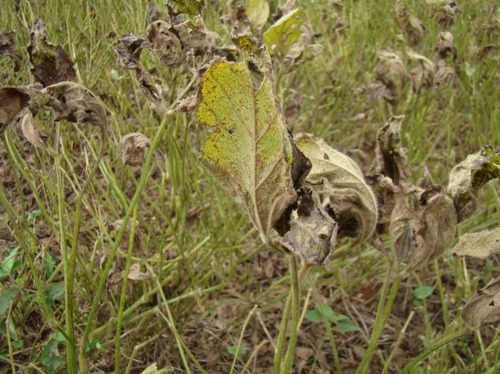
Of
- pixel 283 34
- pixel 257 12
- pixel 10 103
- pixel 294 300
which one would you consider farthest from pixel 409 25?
pixel 10 103

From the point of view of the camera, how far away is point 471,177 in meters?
0.69

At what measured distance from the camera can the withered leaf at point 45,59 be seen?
822mm

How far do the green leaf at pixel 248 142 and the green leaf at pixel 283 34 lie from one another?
0.37 meters

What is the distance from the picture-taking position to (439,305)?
1.60m

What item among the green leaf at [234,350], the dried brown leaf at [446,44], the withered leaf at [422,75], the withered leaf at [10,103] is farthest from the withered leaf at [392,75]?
the withered leaf at [10,103]

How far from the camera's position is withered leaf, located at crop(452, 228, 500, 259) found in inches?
28.5

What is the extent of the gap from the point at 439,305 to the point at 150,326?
30.8 inches

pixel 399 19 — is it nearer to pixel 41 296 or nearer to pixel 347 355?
pixel 347 355

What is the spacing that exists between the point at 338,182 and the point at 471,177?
0.50 feet

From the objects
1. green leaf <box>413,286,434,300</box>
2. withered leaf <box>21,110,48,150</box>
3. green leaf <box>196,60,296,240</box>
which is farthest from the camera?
green leaf <box>413,286,434,300</box>

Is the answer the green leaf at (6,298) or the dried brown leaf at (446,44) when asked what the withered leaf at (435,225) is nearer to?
the green leaf at (6,298)

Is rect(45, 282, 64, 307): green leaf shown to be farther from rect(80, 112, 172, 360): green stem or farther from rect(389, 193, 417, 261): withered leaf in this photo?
rect(389, 193, 417, 261): withered leaf

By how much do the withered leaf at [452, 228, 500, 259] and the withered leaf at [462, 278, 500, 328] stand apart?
4 cm

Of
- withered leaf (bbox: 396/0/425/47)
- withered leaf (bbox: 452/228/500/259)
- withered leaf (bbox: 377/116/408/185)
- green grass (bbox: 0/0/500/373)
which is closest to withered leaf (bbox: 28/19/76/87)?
green grass (bbox: 0/0/500/373)
